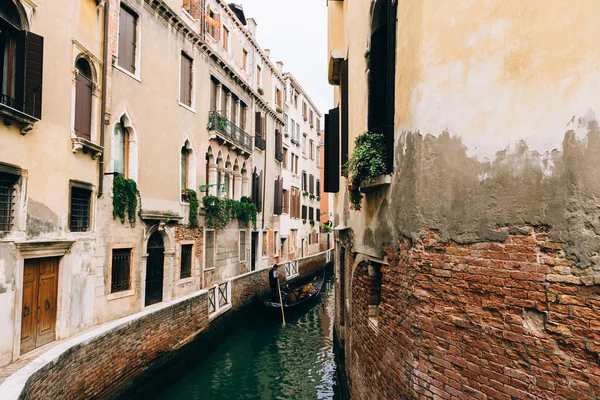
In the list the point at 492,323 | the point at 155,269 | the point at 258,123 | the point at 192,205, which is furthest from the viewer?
the point at 258,123

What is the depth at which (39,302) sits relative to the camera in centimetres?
708

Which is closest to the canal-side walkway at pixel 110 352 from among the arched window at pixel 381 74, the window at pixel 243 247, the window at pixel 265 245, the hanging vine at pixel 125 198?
the hanging vine at pixel 125 198

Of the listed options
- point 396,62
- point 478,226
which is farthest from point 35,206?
point 478,226

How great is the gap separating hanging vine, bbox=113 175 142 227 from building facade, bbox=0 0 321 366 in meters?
0.03

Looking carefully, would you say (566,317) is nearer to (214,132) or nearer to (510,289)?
(510,289)

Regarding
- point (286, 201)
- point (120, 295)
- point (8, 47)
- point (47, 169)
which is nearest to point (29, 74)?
point (8, 47)

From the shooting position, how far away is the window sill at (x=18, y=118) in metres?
5.94

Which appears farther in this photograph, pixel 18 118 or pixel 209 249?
pixel 209 249

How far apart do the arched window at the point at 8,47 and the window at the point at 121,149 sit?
125 inches

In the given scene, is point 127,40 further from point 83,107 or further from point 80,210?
point 80,210

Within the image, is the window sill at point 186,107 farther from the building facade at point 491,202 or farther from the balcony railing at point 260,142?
the building facade at point 491,202

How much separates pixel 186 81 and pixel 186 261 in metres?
5.03

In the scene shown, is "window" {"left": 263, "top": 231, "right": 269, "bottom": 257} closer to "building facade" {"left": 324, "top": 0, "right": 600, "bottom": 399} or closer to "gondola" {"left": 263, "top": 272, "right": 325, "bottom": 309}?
"gondola" {"left": 263, "top": 272, "right": 325, "bottom": 309}

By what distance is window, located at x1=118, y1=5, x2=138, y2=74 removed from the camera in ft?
31.4
